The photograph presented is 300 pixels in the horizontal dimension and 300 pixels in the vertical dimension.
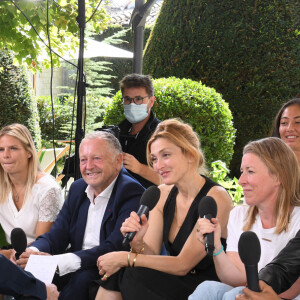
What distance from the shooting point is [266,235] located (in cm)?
299

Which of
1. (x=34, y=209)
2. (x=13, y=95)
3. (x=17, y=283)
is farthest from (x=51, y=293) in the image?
(x=13, y=95)

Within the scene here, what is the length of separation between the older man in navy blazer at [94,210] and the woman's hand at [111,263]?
10.8 inches

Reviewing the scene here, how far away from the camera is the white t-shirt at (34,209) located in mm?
4246

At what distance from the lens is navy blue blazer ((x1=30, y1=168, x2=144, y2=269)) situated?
12.3ft

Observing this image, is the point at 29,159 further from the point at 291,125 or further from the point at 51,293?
the point at 291,125

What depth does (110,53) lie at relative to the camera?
13.8m

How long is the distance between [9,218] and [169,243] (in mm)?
1426

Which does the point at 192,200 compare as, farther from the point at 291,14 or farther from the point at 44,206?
the point at 291,14

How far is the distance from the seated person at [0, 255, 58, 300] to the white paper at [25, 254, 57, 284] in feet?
1.97

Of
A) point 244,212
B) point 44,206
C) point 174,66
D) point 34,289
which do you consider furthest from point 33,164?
point 174,66

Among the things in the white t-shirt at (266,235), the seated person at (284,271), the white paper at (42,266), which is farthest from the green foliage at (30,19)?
the seated person at (284,271)

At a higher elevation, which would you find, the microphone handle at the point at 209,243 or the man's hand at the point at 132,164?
the man's hand at the point at 132,164

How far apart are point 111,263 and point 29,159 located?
1.35 meters

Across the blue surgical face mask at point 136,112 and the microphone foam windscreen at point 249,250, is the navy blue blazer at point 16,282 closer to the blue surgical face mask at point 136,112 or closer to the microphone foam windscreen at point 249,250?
the microphone foam windscreen at point 249,250
